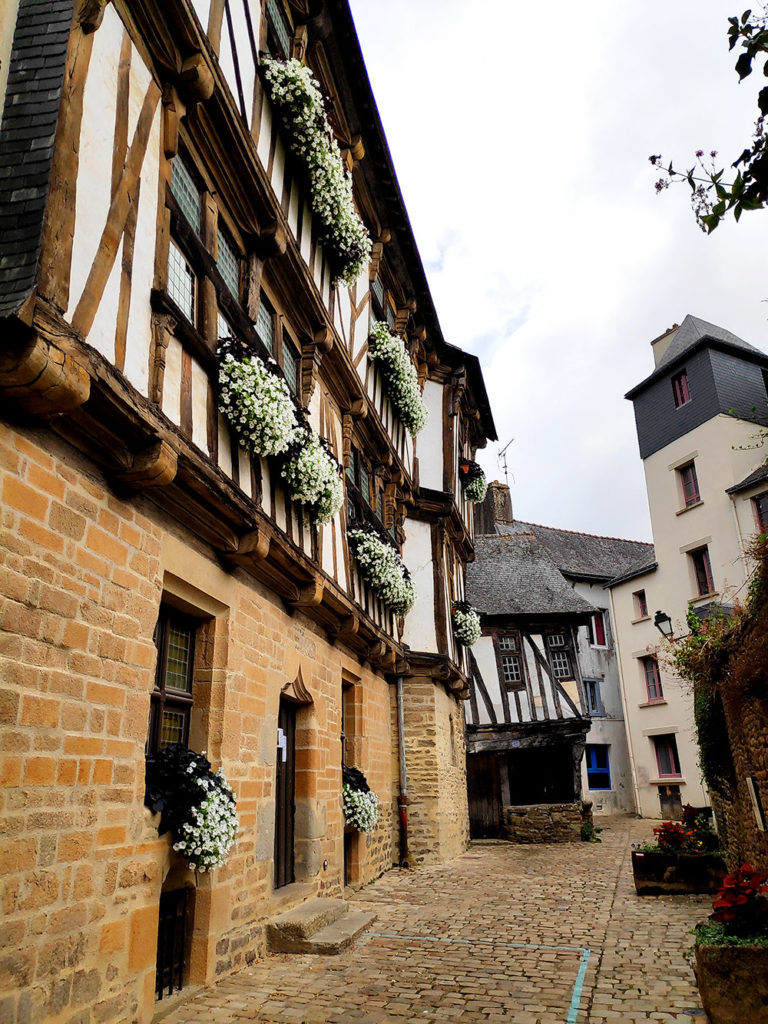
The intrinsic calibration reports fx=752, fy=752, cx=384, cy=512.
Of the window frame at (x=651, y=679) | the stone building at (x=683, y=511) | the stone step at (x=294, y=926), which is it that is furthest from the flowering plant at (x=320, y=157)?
the window frame at (x=651, y=679)

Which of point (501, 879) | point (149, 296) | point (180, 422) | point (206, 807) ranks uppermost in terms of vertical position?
point (149, 296)

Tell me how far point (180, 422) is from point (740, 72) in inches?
132

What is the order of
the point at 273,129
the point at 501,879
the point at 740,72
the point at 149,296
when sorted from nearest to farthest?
the point at 740,72 < the point at 149,296 < the point at 273,129 < the point at 501,879

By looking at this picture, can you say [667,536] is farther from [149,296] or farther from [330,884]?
[149,296]

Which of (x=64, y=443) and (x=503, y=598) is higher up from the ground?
(x=503, y=598)

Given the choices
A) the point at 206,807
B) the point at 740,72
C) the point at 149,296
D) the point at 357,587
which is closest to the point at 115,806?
the point at 206,807

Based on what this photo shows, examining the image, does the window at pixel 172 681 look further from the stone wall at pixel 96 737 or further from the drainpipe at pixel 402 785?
the drainpipe at pixel 402 785

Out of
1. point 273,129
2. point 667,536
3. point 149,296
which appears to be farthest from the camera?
point 667,536

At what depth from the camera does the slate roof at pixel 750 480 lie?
16.9m

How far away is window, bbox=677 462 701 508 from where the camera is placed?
65.4ft

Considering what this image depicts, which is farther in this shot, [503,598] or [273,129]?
[503,598]

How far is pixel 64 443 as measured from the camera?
3.59 metres

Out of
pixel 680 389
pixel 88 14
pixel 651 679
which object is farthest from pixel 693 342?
pixel 88 14

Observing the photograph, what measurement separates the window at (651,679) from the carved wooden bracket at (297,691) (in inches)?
654
